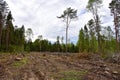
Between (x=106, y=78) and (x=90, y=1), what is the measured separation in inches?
1033

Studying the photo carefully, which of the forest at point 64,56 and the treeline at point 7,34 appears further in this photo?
the treeline at point 7,34

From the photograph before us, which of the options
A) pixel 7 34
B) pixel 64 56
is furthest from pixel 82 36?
pixel 64 56

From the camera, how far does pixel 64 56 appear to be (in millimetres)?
27203

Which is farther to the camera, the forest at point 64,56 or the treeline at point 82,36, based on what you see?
the treeline at point 82,36

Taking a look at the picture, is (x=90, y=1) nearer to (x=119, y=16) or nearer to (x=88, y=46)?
(x=119, y=16)

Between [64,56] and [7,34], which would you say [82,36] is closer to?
[7,34]

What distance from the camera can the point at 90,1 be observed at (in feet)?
116

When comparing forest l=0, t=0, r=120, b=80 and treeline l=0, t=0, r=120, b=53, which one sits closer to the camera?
forest l=0, t=0, r=120, b=80

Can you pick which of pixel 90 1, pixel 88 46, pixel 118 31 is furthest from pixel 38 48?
pixel 90 1

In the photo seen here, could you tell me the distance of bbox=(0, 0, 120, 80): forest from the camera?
37.8ft

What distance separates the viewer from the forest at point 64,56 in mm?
11531

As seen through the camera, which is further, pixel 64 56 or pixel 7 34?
pixel 7 34

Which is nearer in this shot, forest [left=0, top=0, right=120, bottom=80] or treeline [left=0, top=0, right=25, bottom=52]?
forest [left=0, top=0, right=120, bottom=80]

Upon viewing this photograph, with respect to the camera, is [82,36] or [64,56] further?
[82,36]
